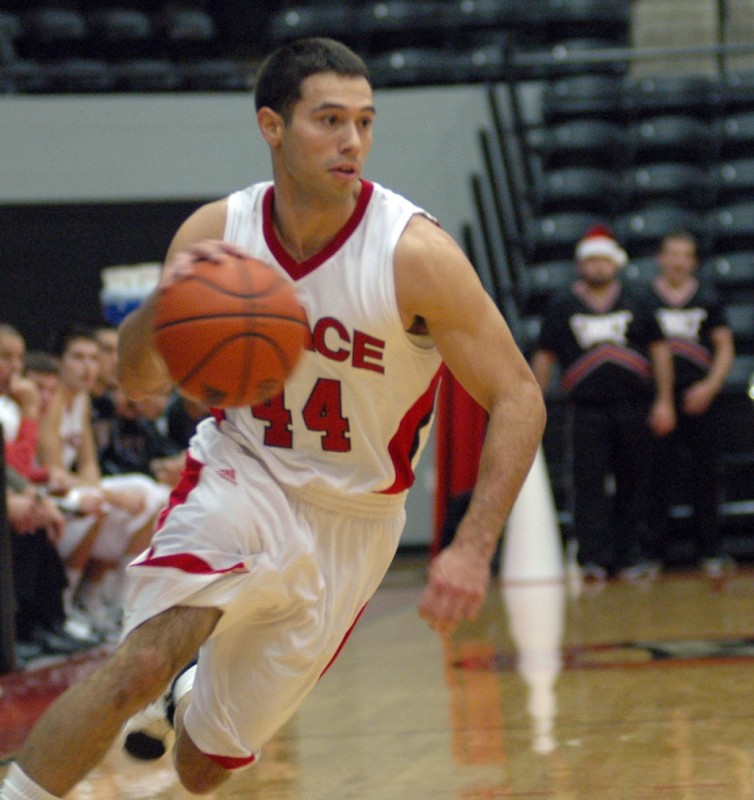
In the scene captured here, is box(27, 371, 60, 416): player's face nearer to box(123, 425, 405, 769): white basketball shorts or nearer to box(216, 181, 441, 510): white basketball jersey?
box(123, 425, 405, 769): white basketball shorts

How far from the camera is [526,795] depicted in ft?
12.1

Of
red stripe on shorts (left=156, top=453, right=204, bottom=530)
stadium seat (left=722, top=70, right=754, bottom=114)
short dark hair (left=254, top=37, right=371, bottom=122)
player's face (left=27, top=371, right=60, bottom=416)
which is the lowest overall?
player's face (left=27, top=371, right=60, bottom=416)

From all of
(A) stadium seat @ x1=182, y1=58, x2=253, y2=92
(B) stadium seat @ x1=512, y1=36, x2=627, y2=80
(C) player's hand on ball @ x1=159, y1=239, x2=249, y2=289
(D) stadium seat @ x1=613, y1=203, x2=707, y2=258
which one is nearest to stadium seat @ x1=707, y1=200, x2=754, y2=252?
(D) stadium seat @ x1=613, y1=203, x2=707, y2=258

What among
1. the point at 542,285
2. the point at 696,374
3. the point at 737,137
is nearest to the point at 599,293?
the point at 696,374

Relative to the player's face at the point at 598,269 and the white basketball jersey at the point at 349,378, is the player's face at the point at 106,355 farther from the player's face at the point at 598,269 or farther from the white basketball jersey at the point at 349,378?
the white basketball jersey at the point at 349,378

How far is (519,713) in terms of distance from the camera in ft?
15.9

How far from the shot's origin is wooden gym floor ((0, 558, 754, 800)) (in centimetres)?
391

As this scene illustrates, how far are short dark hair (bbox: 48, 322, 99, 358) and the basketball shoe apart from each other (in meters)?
3.56

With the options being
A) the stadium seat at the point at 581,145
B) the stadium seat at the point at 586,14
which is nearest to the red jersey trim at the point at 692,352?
the stadium seat at the point at 581,145

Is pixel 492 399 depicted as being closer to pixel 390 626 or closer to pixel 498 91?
pixel 390 626

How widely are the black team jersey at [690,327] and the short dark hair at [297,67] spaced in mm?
5871

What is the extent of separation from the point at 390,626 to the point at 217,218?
4.22 meters

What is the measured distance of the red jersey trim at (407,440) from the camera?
338 cm

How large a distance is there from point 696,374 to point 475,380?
614 cm
